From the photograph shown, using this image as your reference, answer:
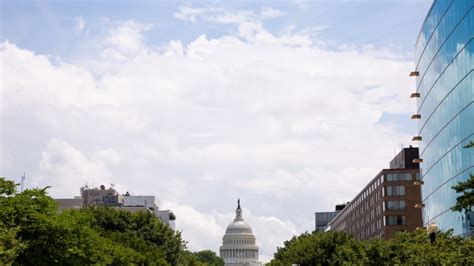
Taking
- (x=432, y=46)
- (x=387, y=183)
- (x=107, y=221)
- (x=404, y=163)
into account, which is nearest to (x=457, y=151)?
(x=432, y=46)

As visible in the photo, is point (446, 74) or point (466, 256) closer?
point (466, 256)

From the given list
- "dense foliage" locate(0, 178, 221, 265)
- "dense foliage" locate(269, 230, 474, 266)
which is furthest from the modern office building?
"dense foliage" locate(0, 178, 221, 265)

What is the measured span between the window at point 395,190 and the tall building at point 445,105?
56631mm

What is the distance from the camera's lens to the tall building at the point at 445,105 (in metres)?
72.0

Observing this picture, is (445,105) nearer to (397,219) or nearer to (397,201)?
(397,201)

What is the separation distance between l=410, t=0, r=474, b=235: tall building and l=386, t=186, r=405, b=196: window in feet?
186

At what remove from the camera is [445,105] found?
8156cm

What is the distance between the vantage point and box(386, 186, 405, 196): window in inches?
6156

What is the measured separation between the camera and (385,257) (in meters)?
61.5

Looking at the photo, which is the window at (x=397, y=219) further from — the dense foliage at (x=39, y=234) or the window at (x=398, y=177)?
the dense foliage at (x=39, y=234)

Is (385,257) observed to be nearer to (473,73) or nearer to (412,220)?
(473,73)

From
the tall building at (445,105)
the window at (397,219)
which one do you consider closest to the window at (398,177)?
the window at (397,219)

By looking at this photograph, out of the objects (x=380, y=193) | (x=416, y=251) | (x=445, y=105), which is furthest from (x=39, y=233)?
(x=380, y=193)

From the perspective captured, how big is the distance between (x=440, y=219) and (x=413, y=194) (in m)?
73.8
